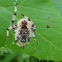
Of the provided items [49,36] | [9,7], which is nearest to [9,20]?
[9,7]

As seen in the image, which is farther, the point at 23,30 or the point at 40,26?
the point at 23,30

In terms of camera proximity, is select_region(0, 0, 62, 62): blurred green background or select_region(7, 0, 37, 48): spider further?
select_region(7, 0, 37, 48): spider

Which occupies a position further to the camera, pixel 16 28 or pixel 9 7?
pixel 16 28

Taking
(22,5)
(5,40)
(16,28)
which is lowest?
(5,40)

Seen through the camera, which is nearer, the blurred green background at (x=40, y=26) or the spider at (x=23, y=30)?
the blurred green background at (x=40, y=26)

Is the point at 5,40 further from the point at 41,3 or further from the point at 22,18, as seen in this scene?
the point at 41,3

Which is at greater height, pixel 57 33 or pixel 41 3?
pixel 41 3

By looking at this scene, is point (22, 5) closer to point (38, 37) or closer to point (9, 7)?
point (9, 7)
